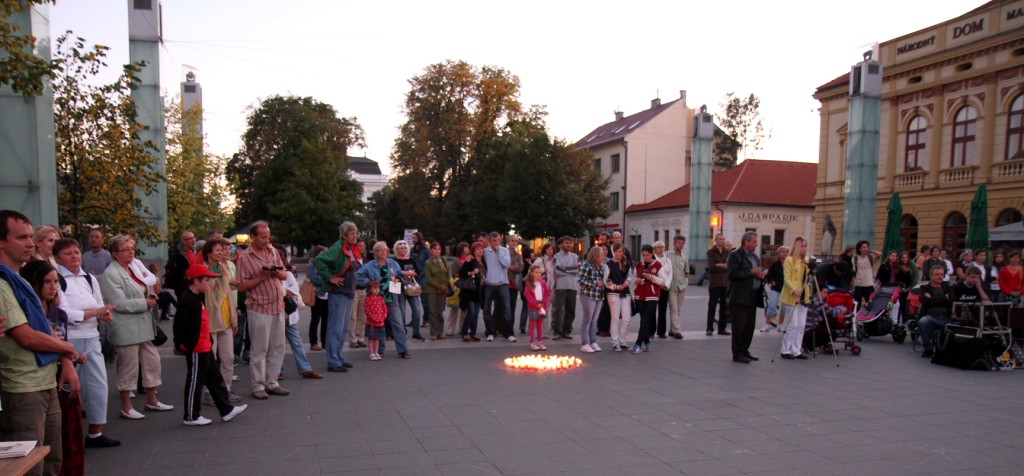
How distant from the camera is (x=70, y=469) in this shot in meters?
4.13

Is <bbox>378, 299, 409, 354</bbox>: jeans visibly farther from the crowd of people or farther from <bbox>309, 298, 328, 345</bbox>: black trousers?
<bbox>309, 298, 328, 345</bbox>: black trousers

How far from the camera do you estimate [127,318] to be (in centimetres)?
626

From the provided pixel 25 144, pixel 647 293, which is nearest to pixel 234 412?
pixel 25 144

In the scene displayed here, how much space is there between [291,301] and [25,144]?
3870 mm

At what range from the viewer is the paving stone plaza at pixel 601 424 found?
5062 mm

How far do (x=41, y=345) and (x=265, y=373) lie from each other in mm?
3989

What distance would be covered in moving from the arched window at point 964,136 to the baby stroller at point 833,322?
22786 mm

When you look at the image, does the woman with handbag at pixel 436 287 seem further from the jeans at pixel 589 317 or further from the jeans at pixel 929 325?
the jeans at pixel 929 325

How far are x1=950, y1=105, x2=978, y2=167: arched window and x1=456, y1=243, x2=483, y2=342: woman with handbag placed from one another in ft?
85.5

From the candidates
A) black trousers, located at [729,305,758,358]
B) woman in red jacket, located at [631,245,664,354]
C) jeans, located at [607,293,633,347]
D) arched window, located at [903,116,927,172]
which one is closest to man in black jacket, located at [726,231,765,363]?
black trousers, located at [729,305,758,358]

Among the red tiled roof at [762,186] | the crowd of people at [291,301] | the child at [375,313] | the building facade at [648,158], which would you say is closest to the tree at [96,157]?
the crowd of people at [291,301]

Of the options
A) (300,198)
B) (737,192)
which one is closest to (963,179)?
(737,192)

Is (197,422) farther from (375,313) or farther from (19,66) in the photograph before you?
(19,66)

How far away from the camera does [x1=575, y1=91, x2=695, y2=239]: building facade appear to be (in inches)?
2024
